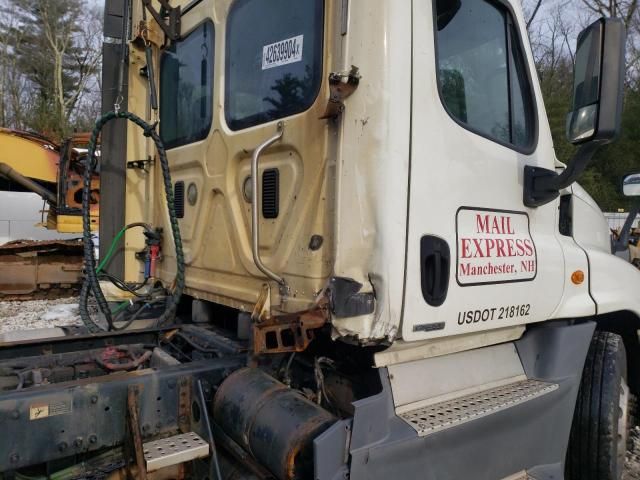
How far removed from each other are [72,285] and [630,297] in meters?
9.03

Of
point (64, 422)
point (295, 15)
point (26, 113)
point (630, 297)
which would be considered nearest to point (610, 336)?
point (630, 297)

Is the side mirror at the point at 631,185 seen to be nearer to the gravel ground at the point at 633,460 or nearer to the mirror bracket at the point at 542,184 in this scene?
the mirror bracket at the point at 542,184

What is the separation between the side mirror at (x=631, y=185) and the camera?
13.2 feet

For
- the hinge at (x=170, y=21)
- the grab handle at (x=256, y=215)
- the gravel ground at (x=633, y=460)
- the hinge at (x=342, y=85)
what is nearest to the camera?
the hinge at (x=342, y=85)

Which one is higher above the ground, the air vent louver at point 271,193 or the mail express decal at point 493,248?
the air vent louver at point 271,193

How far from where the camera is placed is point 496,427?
2477 millimetres

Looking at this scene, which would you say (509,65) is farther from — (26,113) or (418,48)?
(26,113)

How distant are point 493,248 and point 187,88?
2.06m

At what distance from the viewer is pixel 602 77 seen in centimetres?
224

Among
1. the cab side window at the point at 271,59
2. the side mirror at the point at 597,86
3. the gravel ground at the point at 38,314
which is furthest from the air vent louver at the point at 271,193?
the gravel ground at the point at 38,314

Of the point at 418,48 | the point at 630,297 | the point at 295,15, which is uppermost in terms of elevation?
the point at 295,15

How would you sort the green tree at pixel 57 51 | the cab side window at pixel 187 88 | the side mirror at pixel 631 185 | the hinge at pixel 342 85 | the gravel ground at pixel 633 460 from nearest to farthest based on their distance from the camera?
the hinge at pixel 342 85
the cab side window at pixel 187 88
the gravel ground at pixel 633 460
the side mirror at pixel 631 185
the green tree at pixel 57 51

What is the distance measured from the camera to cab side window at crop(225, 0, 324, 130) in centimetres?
240

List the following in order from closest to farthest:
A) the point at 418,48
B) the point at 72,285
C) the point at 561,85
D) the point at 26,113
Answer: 1. the point at 418,48
2. the point at 72,285
3. the point at 561,85
4. the point at 26,113
